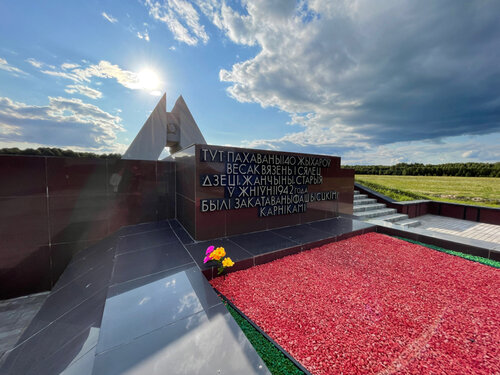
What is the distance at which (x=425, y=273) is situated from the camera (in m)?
4.03

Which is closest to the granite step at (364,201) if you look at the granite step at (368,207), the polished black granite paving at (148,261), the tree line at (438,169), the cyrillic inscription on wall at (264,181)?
the granite step at (368,207)

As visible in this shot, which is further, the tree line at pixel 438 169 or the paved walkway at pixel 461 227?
the tree line at pixel 438 169

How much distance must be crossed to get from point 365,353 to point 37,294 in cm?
728

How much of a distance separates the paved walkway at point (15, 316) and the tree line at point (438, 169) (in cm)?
1269

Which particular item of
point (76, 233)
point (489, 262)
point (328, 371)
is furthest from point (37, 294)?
point (489, 262)

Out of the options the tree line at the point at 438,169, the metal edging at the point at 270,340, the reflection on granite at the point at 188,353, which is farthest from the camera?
the tree line at the point at 438,169

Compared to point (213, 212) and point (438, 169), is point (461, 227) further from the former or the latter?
point (438, 169)

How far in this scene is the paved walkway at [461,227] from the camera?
24.4ft

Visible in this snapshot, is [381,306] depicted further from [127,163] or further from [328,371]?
[127,163]

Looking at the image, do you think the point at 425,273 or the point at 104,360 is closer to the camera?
the point at 104,360

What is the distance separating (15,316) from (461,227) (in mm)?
15006

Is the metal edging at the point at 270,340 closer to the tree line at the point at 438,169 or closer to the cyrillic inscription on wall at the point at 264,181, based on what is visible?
the cyrillic inscription on wall at the point at 264,181

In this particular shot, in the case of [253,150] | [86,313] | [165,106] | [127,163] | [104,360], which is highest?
[165,106]

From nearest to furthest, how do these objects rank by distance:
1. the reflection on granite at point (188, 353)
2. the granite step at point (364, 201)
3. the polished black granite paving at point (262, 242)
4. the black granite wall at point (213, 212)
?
the reflection on granite at point (188, 353) → the polished black granite paving at point (262, 242) → the black granite wall at point (213, 212) → the granite step at point (364, 201)
